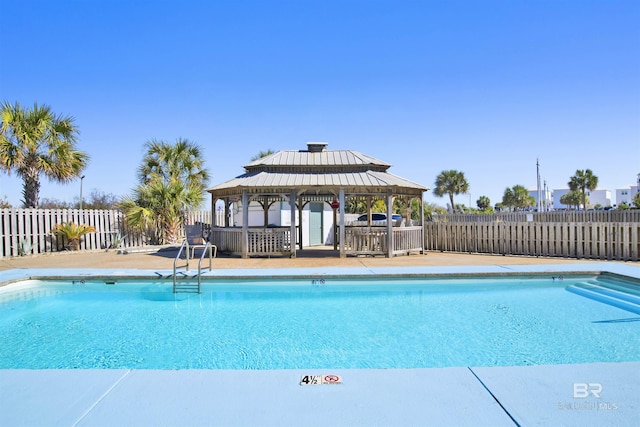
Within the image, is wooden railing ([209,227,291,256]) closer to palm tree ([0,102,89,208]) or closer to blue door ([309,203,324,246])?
blue door ([309,203,324,246])

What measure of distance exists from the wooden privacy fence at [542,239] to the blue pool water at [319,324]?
3.90 metres

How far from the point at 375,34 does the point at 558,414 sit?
42.6ft

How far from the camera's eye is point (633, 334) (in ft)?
19.0

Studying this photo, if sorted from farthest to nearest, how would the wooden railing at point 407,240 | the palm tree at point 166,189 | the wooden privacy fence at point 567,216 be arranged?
the wooden privacy fence at point 567,216 < the palm tree at point 166,189 < the wooden railing at point 407,240

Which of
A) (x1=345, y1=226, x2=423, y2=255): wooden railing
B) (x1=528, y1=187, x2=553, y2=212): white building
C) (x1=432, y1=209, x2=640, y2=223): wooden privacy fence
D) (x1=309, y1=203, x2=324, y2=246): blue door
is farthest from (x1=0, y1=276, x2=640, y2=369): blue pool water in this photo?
(x1=528, y1=187, x2=553, y2=212): white building

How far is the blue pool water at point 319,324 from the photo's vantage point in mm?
5000

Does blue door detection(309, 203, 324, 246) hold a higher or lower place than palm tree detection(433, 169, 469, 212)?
lower

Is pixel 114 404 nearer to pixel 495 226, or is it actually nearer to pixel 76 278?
pixel 76 278

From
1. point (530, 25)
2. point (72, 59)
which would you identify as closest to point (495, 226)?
point (530, 25)

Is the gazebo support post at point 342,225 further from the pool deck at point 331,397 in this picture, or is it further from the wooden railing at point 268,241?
the pool deck at point 331,397

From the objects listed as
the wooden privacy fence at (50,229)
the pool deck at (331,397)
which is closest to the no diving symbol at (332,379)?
the pool deck at (331,397)

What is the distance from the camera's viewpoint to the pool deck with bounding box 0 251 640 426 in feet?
9.80

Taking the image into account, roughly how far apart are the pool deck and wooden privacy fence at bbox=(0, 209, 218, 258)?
13212 millimetres

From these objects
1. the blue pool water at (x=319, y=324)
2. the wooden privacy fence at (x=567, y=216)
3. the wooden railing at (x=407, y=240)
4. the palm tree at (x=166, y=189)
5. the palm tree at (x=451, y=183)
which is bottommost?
the blue pool water at (x=319, y=324)
